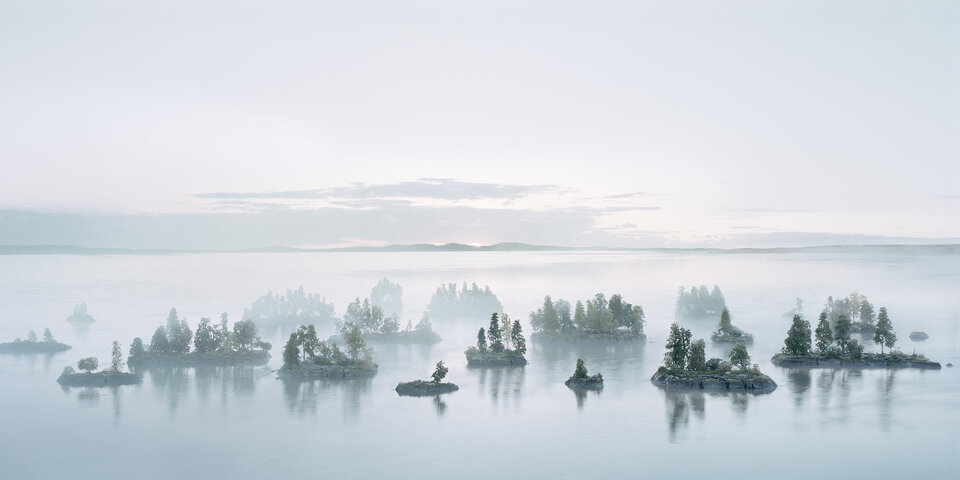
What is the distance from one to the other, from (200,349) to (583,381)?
7488 centimetres

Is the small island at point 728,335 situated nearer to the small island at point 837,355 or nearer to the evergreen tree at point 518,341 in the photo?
the small island at point 837,355

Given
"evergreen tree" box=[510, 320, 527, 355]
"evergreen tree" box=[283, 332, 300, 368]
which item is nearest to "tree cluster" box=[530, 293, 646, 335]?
"evergreen tree" box=[510, 320, 527, 355]

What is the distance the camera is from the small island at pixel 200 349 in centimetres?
13600

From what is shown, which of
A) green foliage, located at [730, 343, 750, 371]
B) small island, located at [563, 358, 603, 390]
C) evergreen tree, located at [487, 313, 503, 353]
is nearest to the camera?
green foliage, located at [730, 343, 750, 371]

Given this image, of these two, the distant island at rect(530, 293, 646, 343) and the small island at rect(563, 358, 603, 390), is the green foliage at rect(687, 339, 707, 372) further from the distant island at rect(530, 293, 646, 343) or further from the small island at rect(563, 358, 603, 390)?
the distant island at rect(530, 293, 646, 343)

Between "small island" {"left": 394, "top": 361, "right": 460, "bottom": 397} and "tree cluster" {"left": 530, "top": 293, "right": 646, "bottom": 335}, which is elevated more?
"tree cluster" {"left": 530, "top": 293, "right": 646, "bottom": 335}

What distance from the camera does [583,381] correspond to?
11806cm

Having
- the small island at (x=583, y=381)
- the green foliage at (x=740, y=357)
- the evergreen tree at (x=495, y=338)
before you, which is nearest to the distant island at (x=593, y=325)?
the evergreen tree at (x=495, y=338)

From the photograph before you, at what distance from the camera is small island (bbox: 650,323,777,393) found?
11038 centimetres

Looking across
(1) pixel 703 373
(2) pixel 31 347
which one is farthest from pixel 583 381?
(2) pixel 31 347

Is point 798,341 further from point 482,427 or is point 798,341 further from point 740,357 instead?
point 482,427

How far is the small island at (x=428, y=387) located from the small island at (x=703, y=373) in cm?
3492

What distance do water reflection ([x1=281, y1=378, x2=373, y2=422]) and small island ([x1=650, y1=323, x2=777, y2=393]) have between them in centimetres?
4889

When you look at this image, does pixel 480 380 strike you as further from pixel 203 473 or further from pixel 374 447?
pixel 203 473
